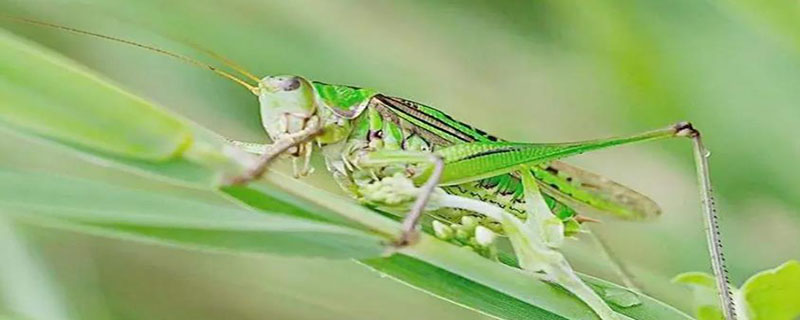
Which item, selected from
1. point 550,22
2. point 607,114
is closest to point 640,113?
point 607,114

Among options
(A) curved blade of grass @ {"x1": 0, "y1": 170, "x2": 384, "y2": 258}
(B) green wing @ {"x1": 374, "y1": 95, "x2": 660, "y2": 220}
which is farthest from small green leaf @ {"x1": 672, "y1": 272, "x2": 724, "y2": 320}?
(A) curved blade of grass @ {"x1": 0, "y1": 170, "x2": 384, "y2": 258}

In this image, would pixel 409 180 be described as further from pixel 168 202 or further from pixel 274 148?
pixel 168 202

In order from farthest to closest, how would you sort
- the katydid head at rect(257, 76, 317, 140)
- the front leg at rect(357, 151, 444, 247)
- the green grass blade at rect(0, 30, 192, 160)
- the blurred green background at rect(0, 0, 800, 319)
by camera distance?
the blurred green background at rect(0, 0, 800, 319), the katydid head at rect(257, 76, 317, 140), the front leg at rect(357, 151, 444, 247), the green grass blade at rect(0, 30, 192, 160)

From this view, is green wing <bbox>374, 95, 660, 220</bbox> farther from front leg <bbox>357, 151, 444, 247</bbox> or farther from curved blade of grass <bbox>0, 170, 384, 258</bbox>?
curved blade of grass <bbox>0, 170, 384, 258</bbox>

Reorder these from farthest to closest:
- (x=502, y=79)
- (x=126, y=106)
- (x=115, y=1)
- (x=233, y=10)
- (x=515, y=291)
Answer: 1. (x=502, y=79)
2. (x=233, y=10)
3. (x=115, y=1)
4. (x=515, y=291)
5. (x=126, y=106)

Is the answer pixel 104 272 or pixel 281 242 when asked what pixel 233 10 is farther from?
pixel 281 242

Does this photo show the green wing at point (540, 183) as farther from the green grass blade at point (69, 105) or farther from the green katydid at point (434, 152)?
the green grass blade at point (69, 105)

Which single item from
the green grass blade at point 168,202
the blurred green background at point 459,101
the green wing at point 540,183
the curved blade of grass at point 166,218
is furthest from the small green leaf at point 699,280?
the blurred green background at point 459,101
